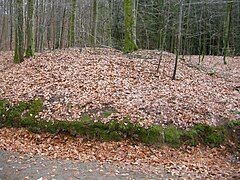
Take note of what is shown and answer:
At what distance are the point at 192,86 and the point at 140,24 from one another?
689 inches

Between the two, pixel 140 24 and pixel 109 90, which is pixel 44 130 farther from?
pixel 140 24

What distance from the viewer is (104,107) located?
1178 centimetres

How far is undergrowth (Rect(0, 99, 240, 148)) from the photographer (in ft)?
35.0

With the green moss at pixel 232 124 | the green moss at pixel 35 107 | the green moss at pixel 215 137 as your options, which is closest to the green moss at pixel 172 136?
the green moss at pixel 215 137

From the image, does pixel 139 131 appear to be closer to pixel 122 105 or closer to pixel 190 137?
pixel 122 105

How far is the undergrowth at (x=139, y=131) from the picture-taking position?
420 inches

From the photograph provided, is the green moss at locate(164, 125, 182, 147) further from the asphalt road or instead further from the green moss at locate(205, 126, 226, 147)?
the asphalt road

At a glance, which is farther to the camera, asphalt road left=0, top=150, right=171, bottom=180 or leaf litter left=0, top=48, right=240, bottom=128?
leaf litter left=0, top=48, right=240, bottom=128

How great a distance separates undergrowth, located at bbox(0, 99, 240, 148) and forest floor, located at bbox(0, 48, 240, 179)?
237mm

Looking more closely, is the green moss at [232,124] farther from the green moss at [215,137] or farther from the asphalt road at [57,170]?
the asphalt road at [57,170]

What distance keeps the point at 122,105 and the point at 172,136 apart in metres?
2.11

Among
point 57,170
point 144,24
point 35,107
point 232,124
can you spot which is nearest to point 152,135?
point 232,124

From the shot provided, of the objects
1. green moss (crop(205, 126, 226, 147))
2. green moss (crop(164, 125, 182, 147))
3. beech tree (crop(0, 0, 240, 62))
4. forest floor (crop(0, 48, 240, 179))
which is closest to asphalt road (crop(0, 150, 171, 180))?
forest floor (crop(0, 48, 240, 179))

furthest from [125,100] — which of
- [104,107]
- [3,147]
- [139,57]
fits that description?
[139,57]
